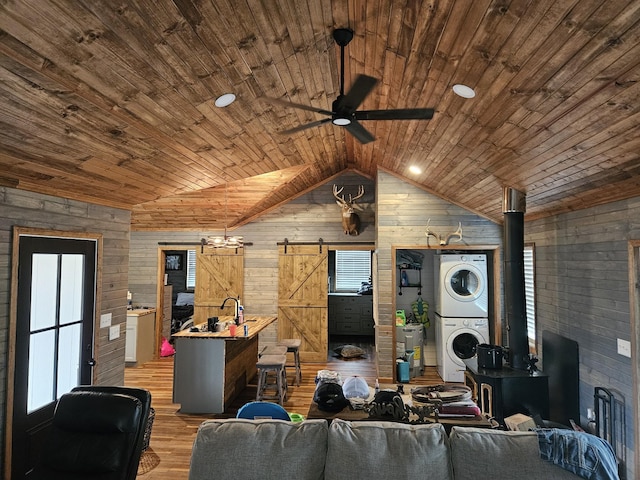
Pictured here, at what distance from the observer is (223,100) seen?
3029 mm

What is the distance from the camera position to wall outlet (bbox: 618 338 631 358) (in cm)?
338

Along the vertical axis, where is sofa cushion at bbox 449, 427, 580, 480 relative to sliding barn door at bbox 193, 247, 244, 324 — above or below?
below

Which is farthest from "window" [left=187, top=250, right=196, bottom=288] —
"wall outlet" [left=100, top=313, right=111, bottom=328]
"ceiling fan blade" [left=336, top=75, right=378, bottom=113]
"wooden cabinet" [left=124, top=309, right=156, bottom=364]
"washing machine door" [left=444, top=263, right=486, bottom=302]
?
"ceiling fan blade" [left=336, top=75, right=378, bottom=113]

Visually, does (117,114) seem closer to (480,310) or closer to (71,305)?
(71,305)

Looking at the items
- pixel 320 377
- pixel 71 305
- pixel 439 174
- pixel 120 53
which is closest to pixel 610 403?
pixel 320 377

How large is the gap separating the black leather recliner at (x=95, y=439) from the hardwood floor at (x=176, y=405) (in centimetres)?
148

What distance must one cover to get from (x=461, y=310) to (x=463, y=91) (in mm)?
4222

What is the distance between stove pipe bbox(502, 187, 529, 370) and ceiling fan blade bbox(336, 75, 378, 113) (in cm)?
267

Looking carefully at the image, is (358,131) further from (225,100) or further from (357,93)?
(225,100)

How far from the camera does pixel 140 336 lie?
7.14 meters

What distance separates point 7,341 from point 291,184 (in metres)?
4.59

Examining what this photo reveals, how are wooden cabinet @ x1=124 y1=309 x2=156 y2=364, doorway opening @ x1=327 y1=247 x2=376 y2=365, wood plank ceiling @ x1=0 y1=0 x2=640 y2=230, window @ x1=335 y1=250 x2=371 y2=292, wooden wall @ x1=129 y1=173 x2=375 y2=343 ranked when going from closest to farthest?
wood plank ceiling @ x1=0 y1=0 x2=640 y2=230 → wooden cabinet @ x1=124 y1=309 x2=156 y2=364 → wooden wall @ x1=129 y1=173 x2=375 y2=343 → doorway opening @ x1=327 y1=247 x2=376 y2=365 → window @ x1=335 y1=250 x2=371 y2=292

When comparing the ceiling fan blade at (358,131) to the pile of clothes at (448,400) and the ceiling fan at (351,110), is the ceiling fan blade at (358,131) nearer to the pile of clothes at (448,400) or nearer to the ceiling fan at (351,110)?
the ceiling fan at (351,110)

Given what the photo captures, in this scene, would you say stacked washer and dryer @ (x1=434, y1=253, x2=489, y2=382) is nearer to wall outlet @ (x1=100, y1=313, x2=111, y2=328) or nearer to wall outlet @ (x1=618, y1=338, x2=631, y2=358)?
wall outlet @ (x1=618, y1=338, x2=631, y2=358)
